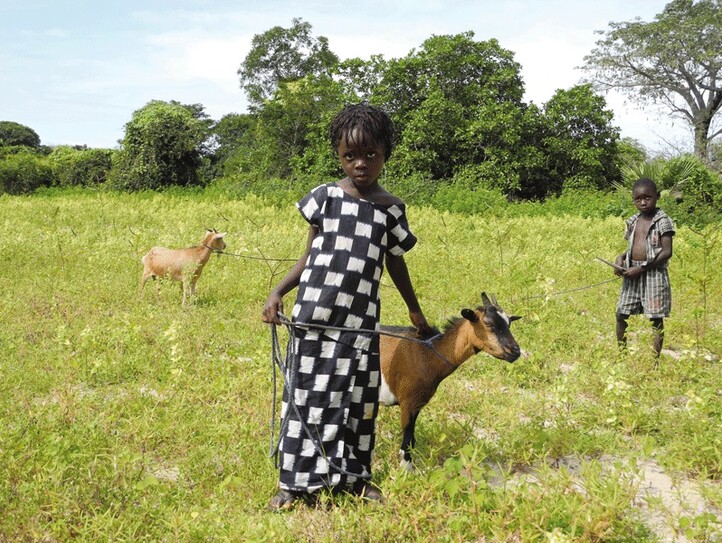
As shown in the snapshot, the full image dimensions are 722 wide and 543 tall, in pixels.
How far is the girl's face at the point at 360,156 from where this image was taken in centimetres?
284

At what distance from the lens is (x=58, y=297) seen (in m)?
6.88

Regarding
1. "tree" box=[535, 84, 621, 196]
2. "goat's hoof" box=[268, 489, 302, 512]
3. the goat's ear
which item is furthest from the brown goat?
"tree" box=[535, 84, 621, 196]

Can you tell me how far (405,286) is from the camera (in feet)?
10.5

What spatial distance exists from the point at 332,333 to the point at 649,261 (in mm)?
3305

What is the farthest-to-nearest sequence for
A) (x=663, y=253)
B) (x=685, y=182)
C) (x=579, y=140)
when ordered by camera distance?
(x=579, y=140)
(x=685, y=182)
(x=663, y=253)

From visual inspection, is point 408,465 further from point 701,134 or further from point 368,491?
point 701,134

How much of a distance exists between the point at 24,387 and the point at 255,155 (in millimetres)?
23534

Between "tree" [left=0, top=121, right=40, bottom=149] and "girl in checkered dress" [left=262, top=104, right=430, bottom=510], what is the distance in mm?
42620

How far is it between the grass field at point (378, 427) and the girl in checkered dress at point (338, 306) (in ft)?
0.74

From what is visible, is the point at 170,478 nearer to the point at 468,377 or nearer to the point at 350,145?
the point at 350,145

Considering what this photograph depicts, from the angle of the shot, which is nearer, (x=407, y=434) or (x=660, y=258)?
(x=407, y=434)

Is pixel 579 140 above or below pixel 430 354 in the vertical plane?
above

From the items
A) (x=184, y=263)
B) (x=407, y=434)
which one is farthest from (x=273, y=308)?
(x=184, y=263)

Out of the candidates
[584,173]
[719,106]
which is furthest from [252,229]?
[719,106]
